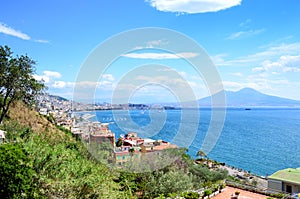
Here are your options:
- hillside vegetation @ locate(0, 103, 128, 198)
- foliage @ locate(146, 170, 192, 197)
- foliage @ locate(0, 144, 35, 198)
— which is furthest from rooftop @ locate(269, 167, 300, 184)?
foliage @ locate(0, 144, 35, 198)

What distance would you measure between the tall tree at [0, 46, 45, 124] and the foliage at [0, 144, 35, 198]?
263 inches

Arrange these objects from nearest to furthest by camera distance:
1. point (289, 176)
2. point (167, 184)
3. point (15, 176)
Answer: point (15, 176), point (167, 184), point (289, 176)

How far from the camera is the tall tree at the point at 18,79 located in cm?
1127

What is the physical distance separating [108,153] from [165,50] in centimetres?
792

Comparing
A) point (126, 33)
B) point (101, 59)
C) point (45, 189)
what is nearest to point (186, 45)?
point (126, 33)

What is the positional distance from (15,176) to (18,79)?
728cm

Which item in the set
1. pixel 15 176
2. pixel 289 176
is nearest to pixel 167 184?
pixel 15 176

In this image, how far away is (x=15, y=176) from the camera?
5.37m

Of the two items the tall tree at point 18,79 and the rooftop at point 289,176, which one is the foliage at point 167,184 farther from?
the tall tree at point 18,79

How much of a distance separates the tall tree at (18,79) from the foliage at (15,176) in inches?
263

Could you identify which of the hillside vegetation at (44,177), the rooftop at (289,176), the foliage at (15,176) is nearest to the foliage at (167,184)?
the hillside vegetation at (44,177)

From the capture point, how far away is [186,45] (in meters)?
5.63

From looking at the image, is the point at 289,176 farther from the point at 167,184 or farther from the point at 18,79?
the point at 18,79

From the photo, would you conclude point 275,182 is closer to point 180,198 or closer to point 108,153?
point 180,198
